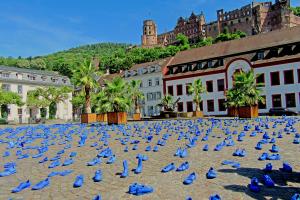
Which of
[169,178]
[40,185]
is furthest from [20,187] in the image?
[169,178]

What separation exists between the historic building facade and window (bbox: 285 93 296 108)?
3789 inches

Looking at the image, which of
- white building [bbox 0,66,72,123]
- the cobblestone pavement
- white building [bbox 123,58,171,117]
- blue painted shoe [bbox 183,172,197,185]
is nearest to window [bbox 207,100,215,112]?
white building [bbox 123,58,171,117]

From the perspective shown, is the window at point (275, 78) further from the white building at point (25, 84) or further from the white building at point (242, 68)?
the white building at point (25, 84)

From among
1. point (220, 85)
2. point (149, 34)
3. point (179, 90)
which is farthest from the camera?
point (149, 34)

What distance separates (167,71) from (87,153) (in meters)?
49.5

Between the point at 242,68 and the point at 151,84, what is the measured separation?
20.4m

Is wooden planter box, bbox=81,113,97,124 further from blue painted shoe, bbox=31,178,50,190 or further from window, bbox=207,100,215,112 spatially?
window, bbox=207,100,215,112

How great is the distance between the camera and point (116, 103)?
2400 centimetres

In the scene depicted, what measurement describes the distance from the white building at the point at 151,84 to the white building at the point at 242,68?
1.89m

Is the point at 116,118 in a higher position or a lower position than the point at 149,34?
lower

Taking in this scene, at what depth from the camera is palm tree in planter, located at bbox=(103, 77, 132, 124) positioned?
2355cm

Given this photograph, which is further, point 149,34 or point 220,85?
point 149,34

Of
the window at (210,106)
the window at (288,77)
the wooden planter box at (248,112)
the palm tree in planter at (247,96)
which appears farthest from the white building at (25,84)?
the window at (288,77)

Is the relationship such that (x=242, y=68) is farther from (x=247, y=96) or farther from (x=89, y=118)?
(x=89, y=118)
